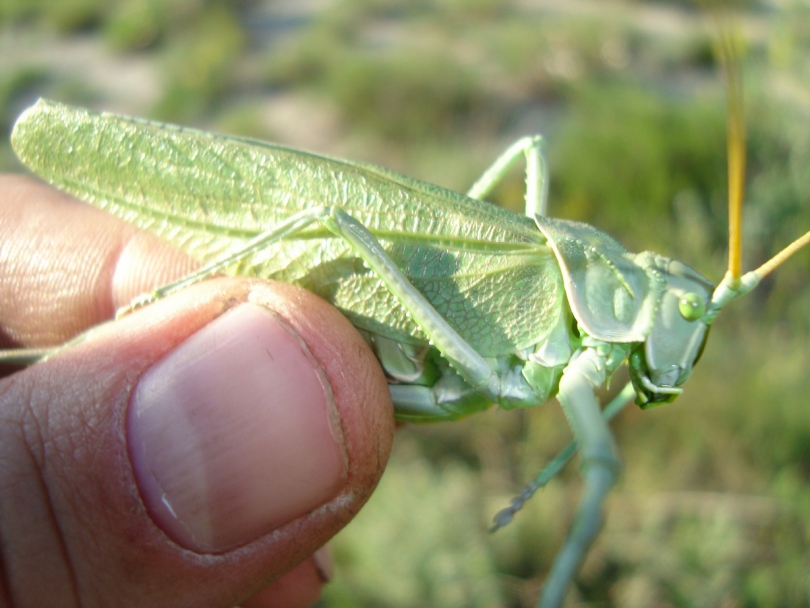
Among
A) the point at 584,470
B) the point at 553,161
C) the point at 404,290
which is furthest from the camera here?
the point at 553,161

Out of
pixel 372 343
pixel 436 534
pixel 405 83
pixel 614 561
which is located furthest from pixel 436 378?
pixel 405 83

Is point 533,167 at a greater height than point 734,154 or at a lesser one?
lesser

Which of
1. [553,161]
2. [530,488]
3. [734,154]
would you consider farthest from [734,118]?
[553,161]

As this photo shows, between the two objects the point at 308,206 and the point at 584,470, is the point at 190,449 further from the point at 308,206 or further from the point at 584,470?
the point at 584,470

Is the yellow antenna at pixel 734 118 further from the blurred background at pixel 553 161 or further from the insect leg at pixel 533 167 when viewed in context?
the blurred background at pixel 553 161

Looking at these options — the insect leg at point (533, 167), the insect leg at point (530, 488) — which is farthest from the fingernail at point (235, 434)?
the insect leg at point (533, 167)

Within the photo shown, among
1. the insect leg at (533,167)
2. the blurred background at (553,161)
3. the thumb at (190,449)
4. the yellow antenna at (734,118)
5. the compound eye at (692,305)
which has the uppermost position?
the yellow antenna at (734,118)

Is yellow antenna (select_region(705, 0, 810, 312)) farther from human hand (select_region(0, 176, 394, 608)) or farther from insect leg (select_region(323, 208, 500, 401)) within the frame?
human hand (select_region(0, 176, 394, 608))
